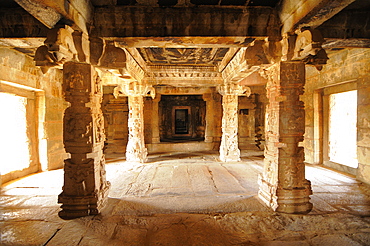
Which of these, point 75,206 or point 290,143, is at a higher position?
point 290,143

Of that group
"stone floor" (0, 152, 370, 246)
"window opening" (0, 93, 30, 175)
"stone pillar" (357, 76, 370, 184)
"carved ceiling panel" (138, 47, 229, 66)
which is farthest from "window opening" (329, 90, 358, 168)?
"window opening" (0, 93, 30, 175)

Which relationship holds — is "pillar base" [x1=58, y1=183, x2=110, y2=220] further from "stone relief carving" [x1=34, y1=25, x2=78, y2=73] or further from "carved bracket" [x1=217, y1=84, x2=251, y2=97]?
"carved bracket" [x1=217, y1=84, x2=251, y2=97]

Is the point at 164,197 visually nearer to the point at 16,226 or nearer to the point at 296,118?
the point at 16,226

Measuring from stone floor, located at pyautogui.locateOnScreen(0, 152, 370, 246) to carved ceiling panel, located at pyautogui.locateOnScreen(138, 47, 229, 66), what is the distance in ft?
11.4

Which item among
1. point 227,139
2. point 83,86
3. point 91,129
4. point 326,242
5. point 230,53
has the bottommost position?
point 326,242

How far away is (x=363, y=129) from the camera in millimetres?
4578

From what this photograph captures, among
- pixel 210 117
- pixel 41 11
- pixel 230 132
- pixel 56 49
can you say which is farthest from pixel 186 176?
pixel 210 117

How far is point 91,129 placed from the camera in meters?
3.05

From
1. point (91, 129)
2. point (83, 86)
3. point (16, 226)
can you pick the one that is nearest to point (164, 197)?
point (91, 129)

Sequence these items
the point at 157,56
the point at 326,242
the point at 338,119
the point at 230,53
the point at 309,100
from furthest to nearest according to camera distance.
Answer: the point at 309,100, the point at 338,119, the point at 157,56, the point at 230,53, the point at 326,242

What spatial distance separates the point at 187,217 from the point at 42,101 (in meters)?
5.84

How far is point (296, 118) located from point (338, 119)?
4300 mm

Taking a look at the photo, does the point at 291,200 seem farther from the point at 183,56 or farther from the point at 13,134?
the point at 13,134

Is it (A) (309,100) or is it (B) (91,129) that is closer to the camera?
(B) (91,129)
